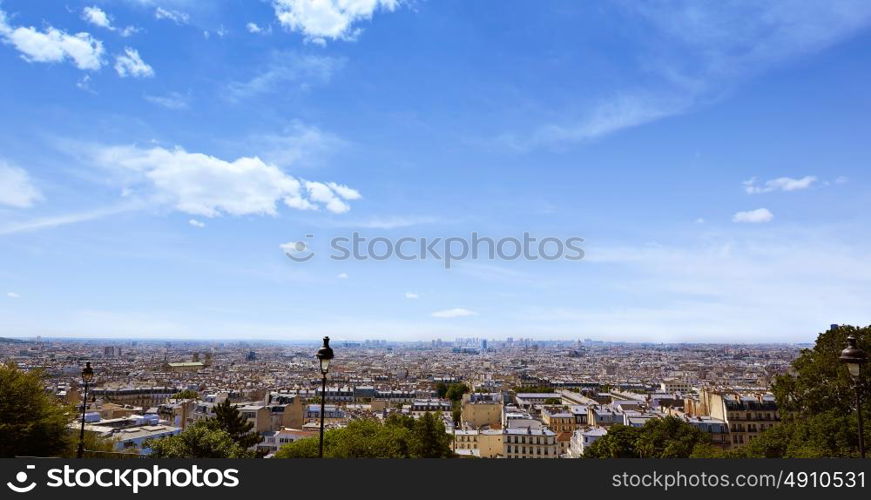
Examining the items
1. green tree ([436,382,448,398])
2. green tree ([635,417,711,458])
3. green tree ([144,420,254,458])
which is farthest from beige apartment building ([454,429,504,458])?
green tree ([436,382,448,398])

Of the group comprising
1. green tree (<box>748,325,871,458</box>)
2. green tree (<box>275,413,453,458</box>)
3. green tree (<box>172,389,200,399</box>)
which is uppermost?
green tree (<box>748,325,871,458</box>)

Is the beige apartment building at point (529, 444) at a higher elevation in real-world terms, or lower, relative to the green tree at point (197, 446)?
lower

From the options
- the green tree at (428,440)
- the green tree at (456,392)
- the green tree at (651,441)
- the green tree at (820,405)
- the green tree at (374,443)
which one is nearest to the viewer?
the green tree at (820,405)

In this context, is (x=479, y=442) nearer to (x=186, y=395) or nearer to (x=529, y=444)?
(x=529, y=444)

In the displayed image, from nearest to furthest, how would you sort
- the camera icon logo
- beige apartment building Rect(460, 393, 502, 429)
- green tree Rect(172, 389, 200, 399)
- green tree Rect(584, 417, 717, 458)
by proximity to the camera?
the camera icon logo < green tree Rect(584, 417, 717, 458) < beige apartment building Rect(460, 393, 502, 429) < green tree Rect(172, 389, 200, 399)

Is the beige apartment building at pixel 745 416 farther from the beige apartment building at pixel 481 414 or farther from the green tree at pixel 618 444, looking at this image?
the beige apartment building at pixel 481 414

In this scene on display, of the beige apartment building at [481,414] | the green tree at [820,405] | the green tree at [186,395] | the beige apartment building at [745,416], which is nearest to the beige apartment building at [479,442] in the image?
the beige apartment building at [481,414]

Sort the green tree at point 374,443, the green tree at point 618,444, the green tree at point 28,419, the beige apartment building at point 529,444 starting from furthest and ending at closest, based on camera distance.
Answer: the beige apartment building at point 529,444
the green tree at point 618,444
the green tree at point 374,443
the green tree at point 28,419

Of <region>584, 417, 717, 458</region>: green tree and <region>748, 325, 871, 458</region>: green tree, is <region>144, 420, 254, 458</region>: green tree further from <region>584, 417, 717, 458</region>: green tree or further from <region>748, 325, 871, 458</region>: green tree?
<region>584, 417, 717, 458</region>: green tree
